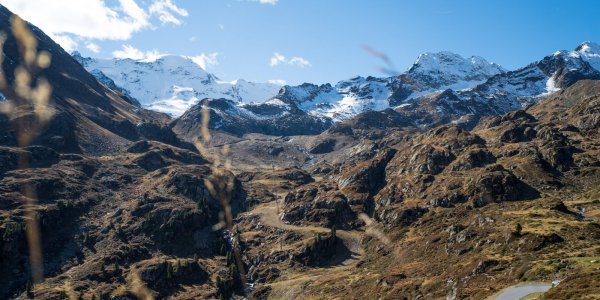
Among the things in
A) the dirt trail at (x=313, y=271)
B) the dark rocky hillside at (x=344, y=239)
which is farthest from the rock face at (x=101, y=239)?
the dirt trail at (x=313, y=271)

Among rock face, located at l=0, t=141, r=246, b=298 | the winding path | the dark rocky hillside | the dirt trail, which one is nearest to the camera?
the winding path

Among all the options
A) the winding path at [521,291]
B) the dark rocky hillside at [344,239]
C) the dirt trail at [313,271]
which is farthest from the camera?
the dirt trail at [313,271]

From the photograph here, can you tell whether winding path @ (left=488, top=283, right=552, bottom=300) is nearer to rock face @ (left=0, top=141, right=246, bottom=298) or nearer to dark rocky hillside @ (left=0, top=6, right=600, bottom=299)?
dark rocky hillside @ (left=0, top=6, right=600, bottom=299)

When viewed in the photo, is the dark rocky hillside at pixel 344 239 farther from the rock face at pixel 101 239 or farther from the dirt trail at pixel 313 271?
the dirt trail at pixel 313 271

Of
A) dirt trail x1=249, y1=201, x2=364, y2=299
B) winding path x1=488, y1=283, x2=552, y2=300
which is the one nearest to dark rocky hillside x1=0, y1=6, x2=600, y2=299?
dirt trail x1=249, y1=201, x2=364, y2=299

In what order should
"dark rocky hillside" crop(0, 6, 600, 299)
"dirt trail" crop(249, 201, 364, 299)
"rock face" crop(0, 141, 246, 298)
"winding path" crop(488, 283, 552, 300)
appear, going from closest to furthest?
"winding path" crop(488, 283, 552, 300) < "dark rocky hillside" crop(0, 6, 600, 299) < "dirt trail" crop(249, 201, 364, 299) < "rock face" crop(0, 141, 246, 298)

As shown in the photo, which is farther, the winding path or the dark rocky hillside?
the dark rocky hillside

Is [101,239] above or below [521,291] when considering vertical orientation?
above

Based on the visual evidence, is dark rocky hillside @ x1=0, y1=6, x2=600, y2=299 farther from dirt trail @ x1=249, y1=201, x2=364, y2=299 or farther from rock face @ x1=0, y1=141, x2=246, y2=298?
dirt trail @ x1=249, y1=201, x2=364, y2=299

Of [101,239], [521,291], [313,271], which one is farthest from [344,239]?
[521,291]

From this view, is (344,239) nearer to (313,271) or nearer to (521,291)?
(313,271)

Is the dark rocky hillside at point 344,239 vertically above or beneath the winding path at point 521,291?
above

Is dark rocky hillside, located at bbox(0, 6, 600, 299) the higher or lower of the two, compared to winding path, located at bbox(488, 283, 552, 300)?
higher

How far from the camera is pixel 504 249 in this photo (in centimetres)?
9738
